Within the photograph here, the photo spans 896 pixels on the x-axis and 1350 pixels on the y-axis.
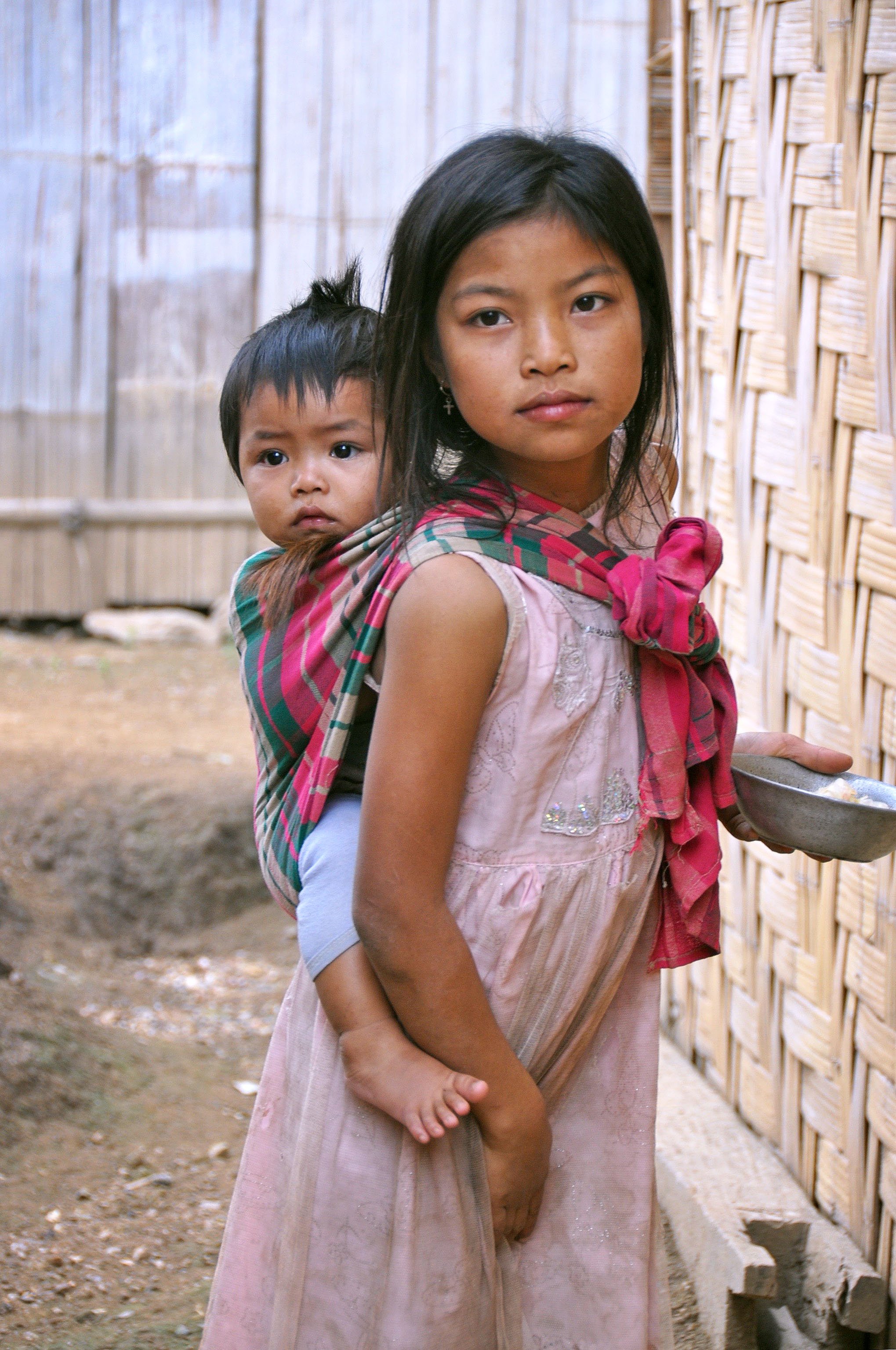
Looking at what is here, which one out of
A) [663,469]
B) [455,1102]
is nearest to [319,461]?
[663,469]

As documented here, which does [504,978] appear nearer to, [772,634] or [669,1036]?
[772,634]

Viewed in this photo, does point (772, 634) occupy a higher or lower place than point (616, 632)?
lower

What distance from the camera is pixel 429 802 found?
125cm

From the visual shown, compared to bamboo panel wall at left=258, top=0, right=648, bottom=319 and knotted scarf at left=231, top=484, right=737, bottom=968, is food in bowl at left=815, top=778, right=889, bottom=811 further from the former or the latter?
bamboo panel wall at left=258, top=0, right=648, bottom=319

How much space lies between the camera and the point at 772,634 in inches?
91.8

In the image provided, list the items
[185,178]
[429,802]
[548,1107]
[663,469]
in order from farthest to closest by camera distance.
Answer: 1. [185,178]
2. [663,469]
3. [548,1107]
4. [429,802]

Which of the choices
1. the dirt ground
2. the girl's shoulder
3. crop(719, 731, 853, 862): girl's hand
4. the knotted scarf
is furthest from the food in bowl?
the dirt ground

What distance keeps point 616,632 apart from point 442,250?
404 millimetres

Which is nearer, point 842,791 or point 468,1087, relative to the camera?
point 468,1087

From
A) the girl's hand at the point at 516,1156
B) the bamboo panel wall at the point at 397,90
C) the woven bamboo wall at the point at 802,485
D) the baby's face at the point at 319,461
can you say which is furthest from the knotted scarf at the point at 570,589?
the bamboo panel wall at the point at 397,90

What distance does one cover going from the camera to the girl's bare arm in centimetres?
123

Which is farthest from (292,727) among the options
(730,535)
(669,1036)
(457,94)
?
(457,94)

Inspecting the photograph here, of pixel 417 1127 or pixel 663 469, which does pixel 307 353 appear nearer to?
pixel 663 469

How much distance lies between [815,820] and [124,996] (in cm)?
270
